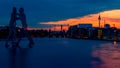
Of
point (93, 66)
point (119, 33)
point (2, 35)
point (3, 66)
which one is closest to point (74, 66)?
point (93, 66)

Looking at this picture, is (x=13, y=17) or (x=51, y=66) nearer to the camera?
(x=51, y=66)

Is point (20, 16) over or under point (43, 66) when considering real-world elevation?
over

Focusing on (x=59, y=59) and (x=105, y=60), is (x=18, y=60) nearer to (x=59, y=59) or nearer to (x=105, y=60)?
(x=59, y=59)

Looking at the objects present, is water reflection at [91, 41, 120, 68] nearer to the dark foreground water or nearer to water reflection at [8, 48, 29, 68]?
the dark foreground water

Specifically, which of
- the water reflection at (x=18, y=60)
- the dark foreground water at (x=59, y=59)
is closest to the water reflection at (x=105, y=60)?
the dark foreground water at (x=59, y=59)

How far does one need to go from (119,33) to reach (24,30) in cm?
13702

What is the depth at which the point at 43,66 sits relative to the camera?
67.9ft

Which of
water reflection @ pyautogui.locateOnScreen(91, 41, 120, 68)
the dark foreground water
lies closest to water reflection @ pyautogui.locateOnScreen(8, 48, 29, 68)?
the dark foreground water

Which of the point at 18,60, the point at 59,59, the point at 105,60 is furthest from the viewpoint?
the point at 59,59

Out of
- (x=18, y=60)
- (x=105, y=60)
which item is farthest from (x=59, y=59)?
(x=105, y=60)

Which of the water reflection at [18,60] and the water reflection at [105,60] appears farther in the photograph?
the water reflection at [105,60]

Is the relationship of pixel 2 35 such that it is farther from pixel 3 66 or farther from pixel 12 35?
pixel 3 66

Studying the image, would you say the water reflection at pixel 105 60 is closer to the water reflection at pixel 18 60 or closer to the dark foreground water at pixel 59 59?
the dark foreground water at pixel 59 59

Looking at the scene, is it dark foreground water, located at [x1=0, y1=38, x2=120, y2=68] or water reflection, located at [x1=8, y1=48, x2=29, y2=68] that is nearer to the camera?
water reflection, located at [x1=8, y1=48, x2=29, y2=68]
